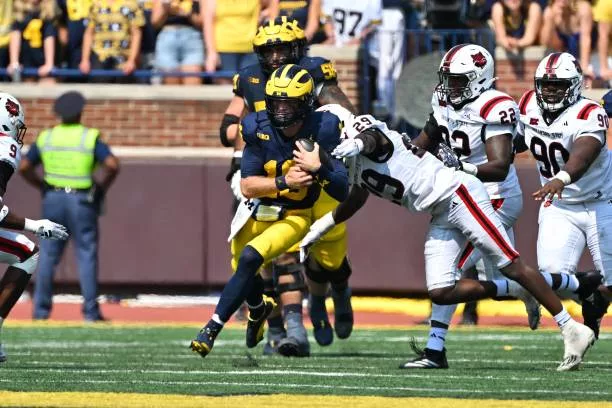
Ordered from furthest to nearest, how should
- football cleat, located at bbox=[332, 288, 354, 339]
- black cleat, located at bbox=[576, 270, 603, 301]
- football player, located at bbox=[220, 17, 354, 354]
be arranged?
football cleat, located at bbox=[332, 288, 354, 339], football player, located at bbox=[220, 17, 354, 354], black cleat, located at bbox=[576, 270, 603, 301]

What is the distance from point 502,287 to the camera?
8844mm

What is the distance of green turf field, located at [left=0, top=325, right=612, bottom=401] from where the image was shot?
24.4 feet

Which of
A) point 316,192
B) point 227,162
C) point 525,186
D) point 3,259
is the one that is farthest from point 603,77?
point 3,259

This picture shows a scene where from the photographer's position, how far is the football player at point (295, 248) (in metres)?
9.62

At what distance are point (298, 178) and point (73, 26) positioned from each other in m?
7.66

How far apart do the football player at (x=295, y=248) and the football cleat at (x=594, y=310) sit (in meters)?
1.61

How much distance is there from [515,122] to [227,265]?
20.1 feet

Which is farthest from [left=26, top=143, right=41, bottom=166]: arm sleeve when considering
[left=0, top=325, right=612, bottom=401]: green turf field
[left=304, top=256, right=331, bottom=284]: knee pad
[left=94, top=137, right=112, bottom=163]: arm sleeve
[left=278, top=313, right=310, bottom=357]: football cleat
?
[left=278, top=313, right=310, bottom=357]: football cleat

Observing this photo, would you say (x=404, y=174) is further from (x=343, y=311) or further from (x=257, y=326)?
(x=343, y=311)

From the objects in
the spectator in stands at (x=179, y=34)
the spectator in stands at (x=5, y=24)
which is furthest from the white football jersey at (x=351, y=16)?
the spectator in stands at (x=5, y=24)

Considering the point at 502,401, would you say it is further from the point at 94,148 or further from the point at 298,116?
the point at 94,148

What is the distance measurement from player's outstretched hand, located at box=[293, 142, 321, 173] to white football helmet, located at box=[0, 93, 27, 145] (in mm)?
1658

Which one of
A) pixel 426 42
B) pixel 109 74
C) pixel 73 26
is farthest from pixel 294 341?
pixel 73 26

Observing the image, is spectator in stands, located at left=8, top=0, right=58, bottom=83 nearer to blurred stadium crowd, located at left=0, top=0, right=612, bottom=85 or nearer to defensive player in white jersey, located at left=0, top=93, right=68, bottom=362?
blurred stadium crowd, located at left=0, top=0, right=612, bottom=85
